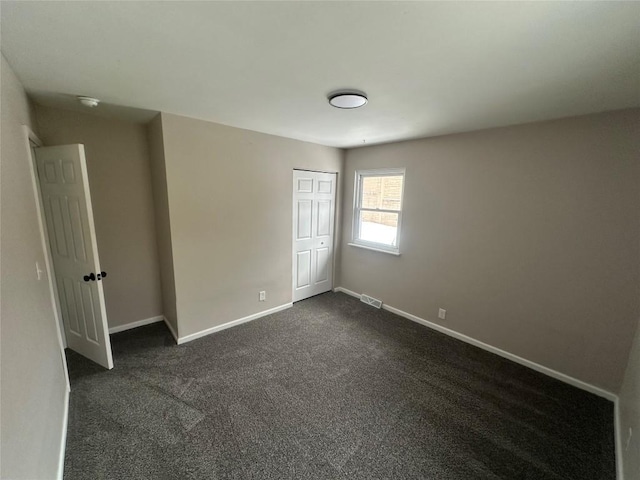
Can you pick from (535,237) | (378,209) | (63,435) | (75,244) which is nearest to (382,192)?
(378,209)

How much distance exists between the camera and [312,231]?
12.8 ft

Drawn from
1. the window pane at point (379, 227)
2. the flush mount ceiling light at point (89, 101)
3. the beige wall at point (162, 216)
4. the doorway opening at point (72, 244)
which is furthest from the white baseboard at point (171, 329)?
the window pane at point (379, 227)

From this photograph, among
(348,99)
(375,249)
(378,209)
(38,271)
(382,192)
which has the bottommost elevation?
(375,249)

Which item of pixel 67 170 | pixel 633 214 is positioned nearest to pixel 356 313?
pixel 633 214

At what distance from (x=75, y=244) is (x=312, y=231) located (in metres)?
2.66

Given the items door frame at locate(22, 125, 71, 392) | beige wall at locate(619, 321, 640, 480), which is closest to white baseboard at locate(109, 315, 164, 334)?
door frame at locate(22, 125, 71, 392)

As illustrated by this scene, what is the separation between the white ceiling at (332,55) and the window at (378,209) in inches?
56.3

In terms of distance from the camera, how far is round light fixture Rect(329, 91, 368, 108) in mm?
1757

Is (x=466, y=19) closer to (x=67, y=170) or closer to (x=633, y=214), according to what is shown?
(x=633, y=214)

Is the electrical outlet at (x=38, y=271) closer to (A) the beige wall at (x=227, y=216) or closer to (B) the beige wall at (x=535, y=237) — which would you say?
(A) the beige wall at (x=227, y=216)

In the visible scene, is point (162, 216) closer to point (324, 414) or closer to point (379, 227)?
point (324, 414)

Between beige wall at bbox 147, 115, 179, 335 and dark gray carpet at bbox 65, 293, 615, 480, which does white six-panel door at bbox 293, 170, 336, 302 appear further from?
beige wall at bbox 147, 115, 179, 335

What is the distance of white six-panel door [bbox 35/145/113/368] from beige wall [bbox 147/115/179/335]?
586 mm

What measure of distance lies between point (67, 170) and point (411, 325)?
12.9ft
